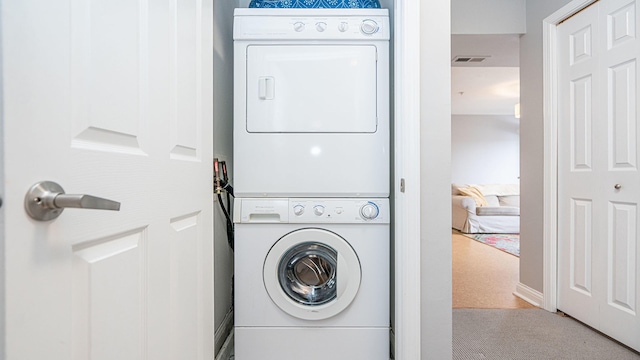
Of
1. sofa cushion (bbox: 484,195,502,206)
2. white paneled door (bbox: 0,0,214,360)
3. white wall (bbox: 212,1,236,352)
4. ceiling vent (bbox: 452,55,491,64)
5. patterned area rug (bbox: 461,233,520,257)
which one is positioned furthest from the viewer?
sofa cushion (bbox: 484,195,502,206)

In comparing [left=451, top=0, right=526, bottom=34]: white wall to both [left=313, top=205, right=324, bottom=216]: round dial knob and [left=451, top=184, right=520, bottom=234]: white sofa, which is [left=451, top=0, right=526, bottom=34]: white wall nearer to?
[left=313, top=205, right=324, bottom=216]: round dial knob

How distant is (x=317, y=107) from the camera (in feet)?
5.02

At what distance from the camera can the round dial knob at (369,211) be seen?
1512 mm

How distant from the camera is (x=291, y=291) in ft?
5.06

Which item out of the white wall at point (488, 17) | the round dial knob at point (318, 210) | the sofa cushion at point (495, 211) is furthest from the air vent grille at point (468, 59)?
the sofa cushion at point (495, 211)

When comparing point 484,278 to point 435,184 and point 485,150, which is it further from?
point 485,150

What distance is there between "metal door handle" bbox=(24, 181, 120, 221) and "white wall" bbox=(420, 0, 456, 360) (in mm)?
1151

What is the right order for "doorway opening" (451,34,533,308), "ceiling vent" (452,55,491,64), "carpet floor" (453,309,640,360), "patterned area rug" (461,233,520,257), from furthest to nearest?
1. "patterned area rug" (461,233,520,257)
2. "ceiling vent" (452,55,491,64)
3. "doorway opening" (451,34,533,308)
4. "carpet floor" (453,309,640,360)

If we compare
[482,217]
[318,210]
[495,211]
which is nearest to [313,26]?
[318,210]

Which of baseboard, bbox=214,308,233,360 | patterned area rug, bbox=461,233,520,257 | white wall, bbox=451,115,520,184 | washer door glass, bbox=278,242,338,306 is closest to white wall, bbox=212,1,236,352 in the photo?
baseboard, bbox=214,308,233,360

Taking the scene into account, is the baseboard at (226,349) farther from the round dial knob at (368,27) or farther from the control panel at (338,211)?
the round dial knob at (368,27)

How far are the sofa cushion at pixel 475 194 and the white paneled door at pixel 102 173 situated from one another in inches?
230

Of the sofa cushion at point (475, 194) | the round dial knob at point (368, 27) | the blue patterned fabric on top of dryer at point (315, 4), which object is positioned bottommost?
the sofa cushion at point (475, 194)

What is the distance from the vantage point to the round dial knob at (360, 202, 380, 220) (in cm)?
151
